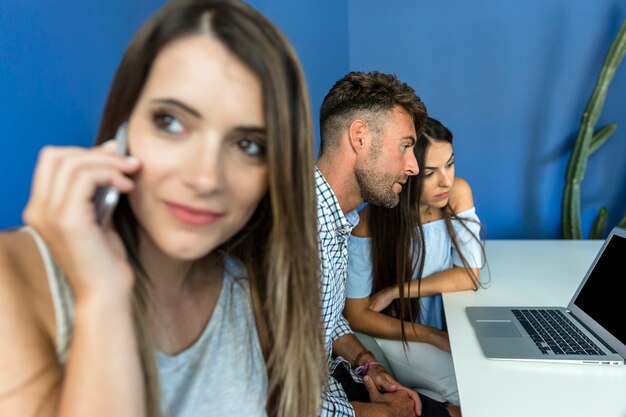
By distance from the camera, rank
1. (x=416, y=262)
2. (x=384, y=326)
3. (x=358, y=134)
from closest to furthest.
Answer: (x=358, y=134) < (x=384, y=326) < (x=416, y=262)

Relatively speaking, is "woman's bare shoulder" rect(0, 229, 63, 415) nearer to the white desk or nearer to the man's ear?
the white desk

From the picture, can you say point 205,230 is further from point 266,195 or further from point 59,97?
point 59,97

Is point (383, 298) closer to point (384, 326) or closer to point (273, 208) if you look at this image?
point (384, 326)

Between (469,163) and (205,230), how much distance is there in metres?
2.30

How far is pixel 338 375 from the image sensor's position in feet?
4.23

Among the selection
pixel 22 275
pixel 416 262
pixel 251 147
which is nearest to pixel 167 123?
pixel 251 147

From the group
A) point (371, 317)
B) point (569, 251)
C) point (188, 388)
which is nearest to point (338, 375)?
point (371, 317)

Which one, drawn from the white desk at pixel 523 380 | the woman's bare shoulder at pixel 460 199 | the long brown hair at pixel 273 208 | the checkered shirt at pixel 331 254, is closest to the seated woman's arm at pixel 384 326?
the white desk at pixel 523 380

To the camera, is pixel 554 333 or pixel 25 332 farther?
pixel 554 333

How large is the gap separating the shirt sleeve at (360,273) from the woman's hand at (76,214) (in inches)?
45.3

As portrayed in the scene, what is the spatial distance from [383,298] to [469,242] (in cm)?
36

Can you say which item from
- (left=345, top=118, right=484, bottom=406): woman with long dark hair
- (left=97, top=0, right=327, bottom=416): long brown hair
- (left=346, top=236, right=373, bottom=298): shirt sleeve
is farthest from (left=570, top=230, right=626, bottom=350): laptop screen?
(left=97, top=0, right=327, bottom=416): long brown hair

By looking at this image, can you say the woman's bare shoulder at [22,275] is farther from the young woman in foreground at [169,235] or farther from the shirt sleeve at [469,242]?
the shirt sleeve at [469,242]

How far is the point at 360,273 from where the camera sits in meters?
1.56
